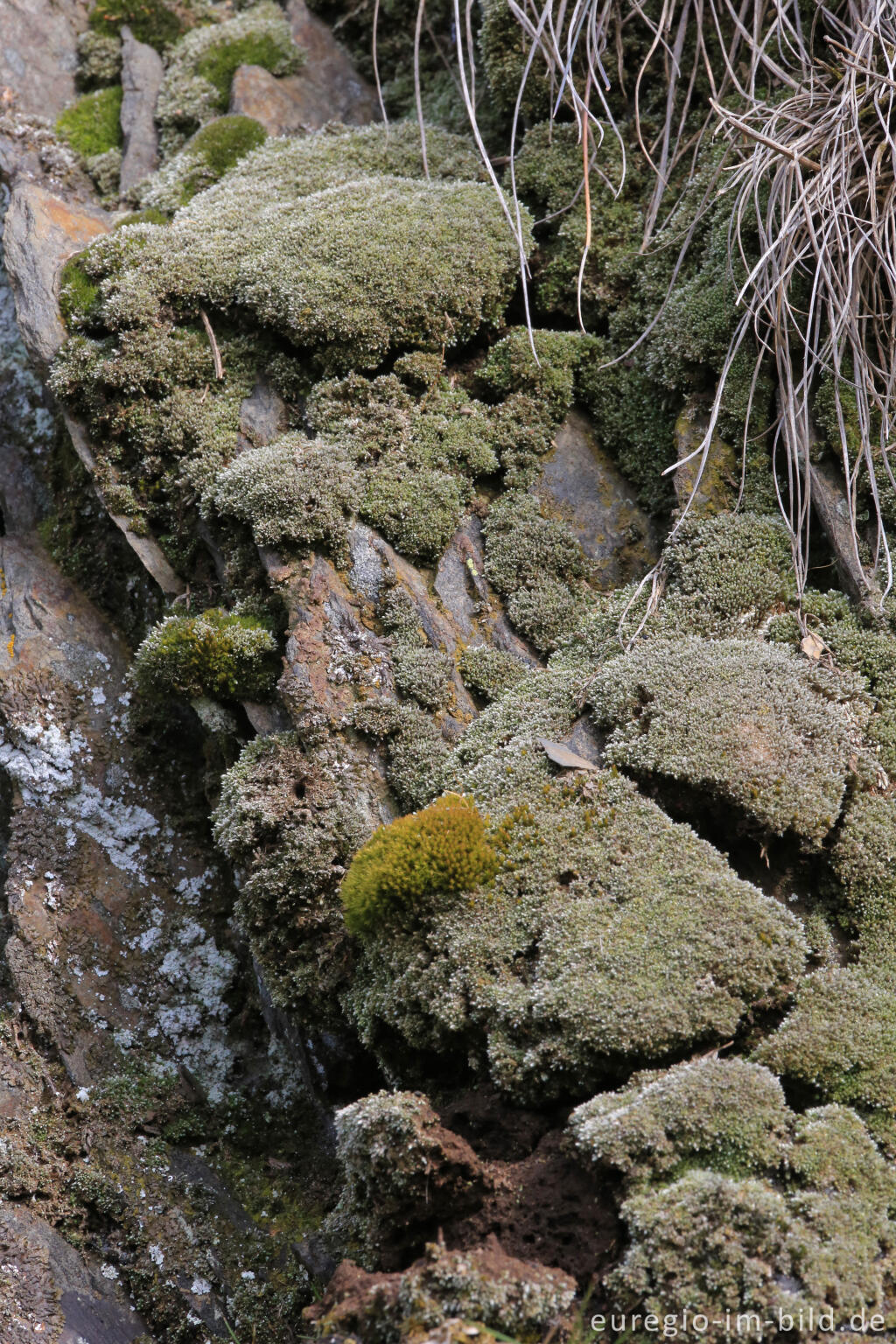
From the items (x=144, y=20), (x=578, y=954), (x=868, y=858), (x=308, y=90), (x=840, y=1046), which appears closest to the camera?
(x=840, y=1046)

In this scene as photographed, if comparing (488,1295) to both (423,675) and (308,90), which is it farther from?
(308,90)

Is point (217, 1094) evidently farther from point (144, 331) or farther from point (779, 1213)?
point (144, 331)

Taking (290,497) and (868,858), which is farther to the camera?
(290,497)

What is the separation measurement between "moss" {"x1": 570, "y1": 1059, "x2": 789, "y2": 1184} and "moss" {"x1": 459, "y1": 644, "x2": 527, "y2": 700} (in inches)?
76.5

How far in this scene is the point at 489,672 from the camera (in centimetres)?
456

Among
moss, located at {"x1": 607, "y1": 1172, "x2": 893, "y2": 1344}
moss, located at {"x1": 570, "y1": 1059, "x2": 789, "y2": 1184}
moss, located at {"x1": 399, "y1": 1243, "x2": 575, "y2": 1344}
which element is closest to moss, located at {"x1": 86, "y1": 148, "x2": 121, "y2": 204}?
moss, located at {"x1": 570, "y1": 1059, "x2": 789, "y2": 1184}

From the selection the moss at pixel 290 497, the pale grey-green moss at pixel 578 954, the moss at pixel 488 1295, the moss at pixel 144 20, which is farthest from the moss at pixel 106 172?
the moss at pixel 488 1295

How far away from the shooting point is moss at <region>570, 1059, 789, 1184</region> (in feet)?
9.80

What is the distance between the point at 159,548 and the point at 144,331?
122 cm

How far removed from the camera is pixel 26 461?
6.03m

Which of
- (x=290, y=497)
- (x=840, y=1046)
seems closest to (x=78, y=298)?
(x=290, y=497)

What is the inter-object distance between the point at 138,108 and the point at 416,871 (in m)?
6.15

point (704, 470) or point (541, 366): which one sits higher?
point (541, 366)

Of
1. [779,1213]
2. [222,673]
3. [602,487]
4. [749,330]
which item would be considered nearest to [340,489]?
[222,673]
